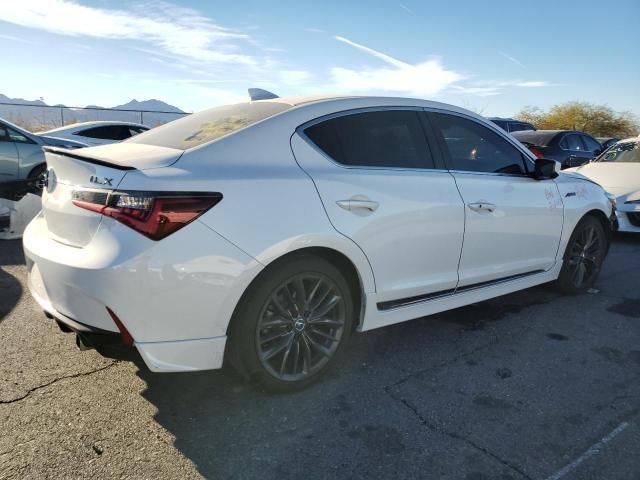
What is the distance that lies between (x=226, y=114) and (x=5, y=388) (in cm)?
204

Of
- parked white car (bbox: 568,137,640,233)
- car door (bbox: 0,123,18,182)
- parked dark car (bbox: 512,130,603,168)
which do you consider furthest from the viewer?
parked dark car (bbox: 512,130,603,168)

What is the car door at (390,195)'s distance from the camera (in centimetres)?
311

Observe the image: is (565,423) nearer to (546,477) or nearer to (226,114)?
(546,477)

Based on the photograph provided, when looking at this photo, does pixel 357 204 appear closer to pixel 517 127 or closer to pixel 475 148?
pixel 475 148

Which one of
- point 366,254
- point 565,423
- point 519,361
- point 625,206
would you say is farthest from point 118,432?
point 625,206

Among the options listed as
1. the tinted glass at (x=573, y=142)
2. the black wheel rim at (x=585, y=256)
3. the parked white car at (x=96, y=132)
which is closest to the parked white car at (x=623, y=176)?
the black wheel rim at (x=585, y=256)

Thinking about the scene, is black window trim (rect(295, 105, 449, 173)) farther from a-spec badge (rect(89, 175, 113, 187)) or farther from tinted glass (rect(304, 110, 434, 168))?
a-spec badge (rect(89, 175, 113, 187))

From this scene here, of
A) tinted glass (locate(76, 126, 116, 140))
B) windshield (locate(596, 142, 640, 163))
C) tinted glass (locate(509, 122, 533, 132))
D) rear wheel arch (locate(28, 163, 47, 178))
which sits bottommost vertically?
rear wheel arch (locate(28, 163, 47, 178))

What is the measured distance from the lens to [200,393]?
313 centimetres

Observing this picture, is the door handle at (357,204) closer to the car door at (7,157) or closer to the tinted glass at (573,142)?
the car door at (7,157)

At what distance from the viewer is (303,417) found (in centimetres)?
290

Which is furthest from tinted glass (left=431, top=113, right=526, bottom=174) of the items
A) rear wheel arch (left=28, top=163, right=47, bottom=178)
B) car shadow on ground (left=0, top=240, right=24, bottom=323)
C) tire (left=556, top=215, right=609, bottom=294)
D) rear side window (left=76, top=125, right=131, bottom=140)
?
rear side window (left=76, top=125, right=131, bottom=140)

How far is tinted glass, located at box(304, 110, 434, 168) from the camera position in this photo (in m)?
3.22

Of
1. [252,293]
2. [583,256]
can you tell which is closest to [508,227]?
[583,256]
